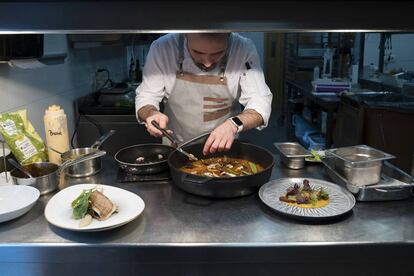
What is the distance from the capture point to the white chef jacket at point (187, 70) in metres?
1.92

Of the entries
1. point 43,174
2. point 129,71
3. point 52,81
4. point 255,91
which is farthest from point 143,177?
point 129,71

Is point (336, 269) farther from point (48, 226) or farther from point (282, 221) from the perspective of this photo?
point (48, 226)

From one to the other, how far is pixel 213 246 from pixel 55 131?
2.78 ft

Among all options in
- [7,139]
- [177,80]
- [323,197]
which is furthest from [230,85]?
[7,139]

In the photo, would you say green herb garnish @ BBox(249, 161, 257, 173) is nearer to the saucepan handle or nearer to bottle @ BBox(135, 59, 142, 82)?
the saucepan handle

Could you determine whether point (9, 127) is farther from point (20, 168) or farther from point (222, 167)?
point (222, 167)

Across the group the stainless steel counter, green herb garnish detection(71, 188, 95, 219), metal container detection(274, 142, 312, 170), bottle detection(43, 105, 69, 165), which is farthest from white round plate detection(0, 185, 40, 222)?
metal container detection(274, 142, 312, 170)

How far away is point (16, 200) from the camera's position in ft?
3.96

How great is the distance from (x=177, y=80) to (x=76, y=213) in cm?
107

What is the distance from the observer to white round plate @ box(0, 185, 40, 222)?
1.13m

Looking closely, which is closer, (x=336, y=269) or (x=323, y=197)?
(x=336, y=269)

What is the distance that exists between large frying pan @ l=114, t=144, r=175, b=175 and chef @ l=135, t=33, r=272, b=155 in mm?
219
